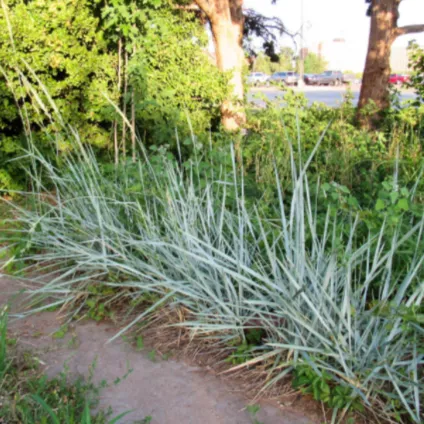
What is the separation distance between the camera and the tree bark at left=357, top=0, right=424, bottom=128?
→ 8.26 metres

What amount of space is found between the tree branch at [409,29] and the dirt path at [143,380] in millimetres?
7113

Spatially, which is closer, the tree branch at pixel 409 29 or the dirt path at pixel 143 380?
the dirt path at pixel 143 380

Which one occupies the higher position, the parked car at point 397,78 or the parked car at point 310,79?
the parked car at point 397,78

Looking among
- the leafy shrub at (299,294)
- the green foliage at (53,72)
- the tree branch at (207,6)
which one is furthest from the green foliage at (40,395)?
the tree branch at (207,6)

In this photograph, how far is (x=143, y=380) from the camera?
2.88 metres

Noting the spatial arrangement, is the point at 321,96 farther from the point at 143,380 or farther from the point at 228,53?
the point at 143,380

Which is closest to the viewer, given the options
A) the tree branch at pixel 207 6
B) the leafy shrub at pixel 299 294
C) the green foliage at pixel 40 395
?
the green foliage at pixel 40 395

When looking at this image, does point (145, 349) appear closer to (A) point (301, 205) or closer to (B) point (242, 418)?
(B) point (242, 418)

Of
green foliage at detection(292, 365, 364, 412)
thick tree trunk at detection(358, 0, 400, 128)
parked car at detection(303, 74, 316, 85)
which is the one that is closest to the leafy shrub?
green foliage at detection(292, 365, 364, 412)

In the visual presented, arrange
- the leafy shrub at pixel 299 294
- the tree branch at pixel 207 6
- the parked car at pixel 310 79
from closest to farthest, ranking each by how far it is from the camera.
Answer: the leafy shrub at pixel 299 294
the tree branch at pixel 207 6
the parked car at pixel 310 79

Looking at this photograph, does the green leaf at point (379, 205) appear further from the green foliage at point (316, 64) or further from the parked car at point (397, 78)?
the green foliage at point (316, 64)

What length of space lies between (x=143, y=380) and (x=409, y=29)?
763 centimetres

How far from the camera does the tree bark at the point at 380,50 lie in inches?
325

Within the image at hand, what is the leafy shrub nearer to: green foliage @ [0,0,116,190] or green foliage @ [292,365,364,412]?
green foliage @ [292,365,364,412]
